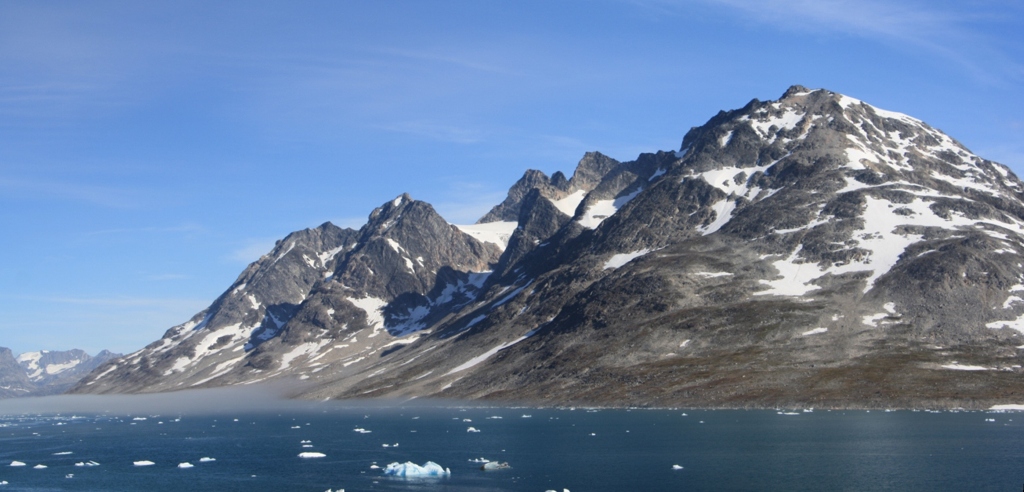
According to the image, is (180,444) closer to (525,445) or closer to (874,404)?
(525,445)

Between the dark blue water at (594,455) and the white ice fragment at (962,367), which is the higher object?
the white ice fragment at (962,367)

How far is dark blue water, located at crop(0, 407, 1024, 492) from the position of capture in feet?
316

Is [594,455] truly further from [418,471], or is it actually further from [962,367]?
[962,367]

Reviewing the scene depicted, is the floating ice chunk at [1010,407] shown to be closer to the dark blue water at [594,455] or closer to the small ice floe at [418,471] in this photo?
the dark blue water at [594,455]

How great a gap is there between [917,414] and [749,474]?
257ft

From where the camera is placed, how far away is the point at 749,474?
3873 inches

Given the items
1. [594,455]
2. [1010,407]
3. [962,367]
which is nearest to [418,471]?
[594,455]

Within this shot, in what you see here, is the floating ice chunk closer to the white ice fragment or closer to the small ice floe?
the white ice fragment

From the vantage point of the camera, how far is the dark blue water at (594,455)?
9619 centimetres

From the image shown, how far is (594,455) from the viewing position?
118000 millimetres

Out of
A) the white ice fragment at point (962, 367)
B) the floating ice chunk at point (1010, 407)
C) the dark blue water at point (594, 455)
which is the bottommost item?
the floating ice chunk at point (1010, 407)

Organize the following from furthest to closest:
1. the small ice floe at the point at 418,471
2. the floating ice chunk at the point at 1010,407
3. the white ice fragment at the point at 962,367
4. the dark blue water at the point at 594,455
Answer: the white ice fragment at the point at 962,367
the floating ice chunk at the point at 1010,407
the small ice floe at the point at 418,471
the dark blue water at the point at 594,455

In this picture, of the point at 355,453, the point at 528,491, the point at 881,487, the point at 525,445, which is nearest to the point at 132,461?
the point at 355,453

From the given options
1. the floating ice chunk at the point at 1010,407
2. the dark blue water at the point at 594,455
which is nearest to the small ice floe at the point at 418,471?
the dark blue water at the point at 594,455
